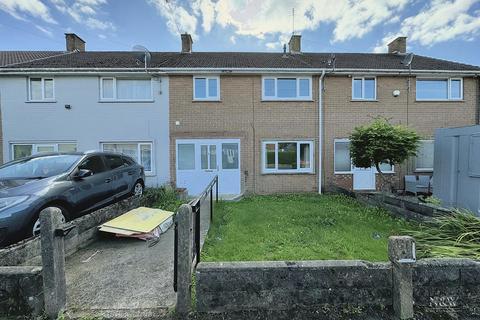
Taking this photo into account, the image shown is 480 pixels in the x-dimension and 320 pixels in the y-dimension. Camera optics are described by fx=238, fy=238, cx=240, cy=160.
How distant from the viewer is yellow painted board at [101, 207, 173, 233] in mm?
4730

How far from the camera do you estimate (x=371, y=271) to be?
2.47m

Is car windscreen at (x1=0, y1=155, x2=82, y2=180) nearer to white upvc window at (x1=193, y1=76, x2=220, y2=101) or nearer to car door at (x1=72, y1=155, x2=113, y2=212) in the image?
car door at (x1=72, y1=155, x2=113, y2=212)

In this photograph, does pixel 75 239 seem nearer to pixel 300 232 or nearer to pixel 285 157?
pixel 300 232

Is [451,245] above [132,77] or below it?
below

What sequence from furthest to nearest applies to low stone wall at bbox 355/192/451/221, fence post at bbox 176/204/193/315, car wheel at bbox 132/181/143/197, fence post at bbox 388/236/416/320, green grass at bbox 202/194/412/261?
car wheel at bbox 132/181/143/197 < low stone wall at bbox 355/192/451/221 < green grass at bbox 202/194/412/261 < fence post at bbox 176/204/193/315 < fence post at bbox 388/236/416/320

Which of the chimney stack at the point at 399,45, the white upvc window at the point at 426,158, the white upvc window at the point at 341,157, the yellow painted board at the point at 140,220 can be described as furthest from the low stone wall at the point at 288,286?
the chimney stack at the point at 399,45

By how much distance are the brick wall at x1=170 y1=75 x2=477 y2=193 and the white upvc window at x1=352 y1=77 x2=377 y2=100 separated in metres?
0.22

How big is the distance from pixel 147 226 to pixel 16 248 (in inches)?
81.4

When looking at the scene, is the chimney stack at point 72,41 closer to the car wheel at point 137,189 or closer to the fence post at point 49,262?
the car wheel at point 137,189

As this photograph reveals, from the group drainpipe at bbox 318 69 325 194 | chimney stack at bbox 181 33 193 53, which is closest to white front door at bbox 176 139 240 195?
drainpipe at bbox 318 69 325 194

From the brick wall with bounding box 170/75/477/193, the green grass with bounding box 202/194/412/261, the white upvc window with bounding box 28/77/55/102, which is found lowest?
the green grass with bounding box 202/194/412/261

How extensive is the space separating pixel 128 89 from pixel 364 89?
10.7 meters

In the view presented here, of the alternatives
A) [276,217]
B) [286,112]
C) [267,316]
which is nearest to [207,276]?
[267,316]

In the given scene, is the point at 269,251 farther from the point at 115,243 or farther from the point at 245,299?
the point at 115,243
